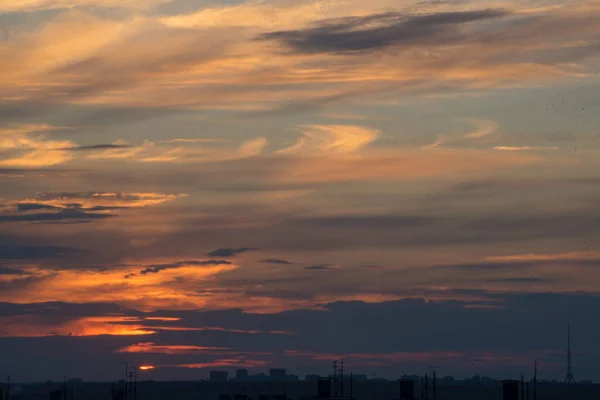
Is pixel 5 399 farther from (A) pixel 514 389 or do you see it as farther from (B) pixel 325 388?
(A) pixel 514 389

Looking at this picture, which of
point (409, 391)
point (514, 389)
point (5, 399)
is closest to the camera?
point (514, 389)

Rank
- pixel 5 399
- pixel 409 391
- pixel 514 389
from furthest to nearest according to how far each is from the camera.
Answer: pixel 5 399 → pixel 409 391 → pixel 514 389

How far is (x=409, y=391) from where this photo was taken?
168 meters

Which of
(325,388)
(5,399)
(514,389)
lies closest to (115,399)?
(5,399)

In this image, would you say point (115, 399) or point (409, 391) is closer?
point (409, 391)

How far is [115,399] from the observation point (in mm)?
194250

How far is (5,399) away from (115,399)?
54.0 feet

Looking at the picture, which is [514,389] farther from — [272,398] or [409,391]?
[272,398]

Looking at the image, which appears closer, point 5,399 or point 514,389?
point 514,389

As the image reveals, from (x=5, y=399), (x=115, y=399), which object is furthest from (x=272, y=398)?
(x=5, y=399)

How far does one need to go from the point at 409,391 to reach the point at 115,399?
5013 centimetres

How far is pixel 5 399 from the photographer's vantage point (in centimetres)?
19300

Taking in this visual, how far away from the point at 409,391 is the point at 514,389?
57.9 ft

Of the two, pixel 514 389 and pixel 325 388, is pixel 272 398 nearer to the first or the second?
pixel 325 388
